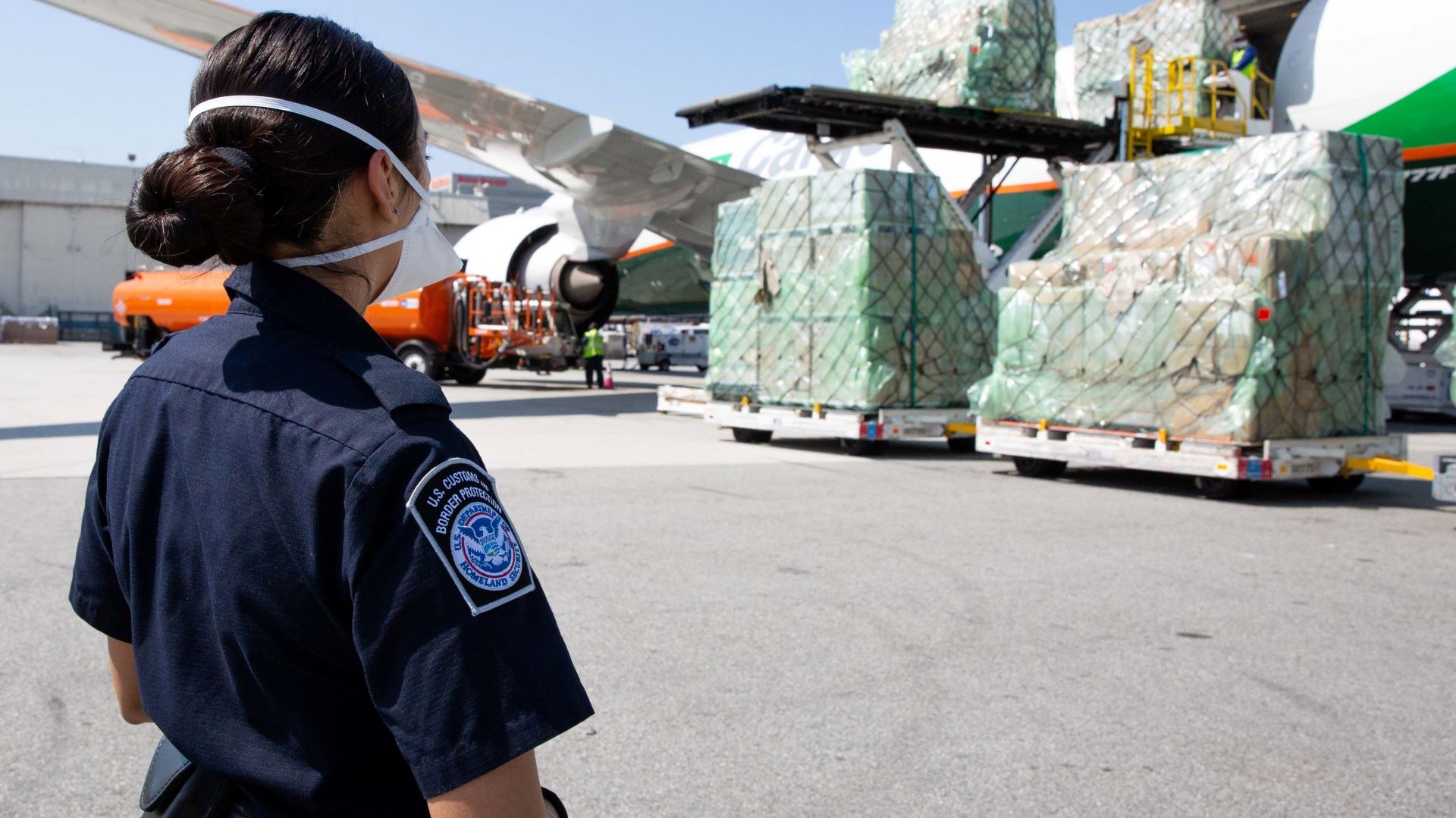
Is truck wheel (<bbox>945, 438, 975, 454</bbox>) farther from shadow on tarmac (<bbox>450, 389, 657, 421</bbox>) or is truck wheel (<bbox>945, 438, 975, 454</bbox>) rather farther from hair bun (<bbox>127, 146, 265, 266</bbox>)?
hair bun (<bbox>127, 146, 265, 266</bbox>)

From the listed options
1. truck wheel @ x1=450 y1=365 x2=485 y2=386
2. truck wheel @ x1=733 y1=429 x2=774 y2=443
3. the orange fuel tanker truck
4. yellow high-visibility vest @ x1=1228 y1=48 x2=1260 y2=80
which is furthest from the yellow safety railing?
truck wheel @ x1=450 y1=365 x2=485 y2=386

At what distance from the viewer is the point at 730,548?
7320 millimetres

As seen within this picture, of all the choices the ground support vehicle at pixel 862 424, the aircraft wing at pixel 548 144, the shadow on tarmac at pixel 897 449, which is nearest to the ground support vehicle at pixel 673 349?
the aircraft wing at pixel 548 144

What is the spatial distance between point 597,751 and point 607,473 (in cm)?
682

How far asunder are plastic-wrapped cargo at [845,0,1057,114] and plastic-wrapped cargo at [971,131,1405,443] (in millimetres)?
6912

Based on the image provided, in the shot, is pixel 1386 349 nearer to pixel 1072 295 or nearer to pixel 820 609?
pixel 1072 295

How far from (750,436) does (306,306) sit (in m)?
13.6

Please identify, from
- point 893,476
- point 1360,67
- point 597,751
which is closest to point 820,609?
point 597,751

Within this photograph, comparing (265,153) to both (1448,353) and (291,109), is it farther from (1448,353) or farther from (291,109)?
(1448,353)

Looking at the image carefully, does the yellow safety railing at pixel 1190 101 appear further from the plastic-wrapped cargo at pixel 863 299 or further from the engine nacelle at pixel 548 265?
the engine nacelle at pixel 548 265

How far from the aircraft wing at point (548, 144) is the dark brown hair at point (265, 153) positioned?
15604 mm

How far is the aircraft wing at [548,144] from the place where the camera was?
15891 millimetres

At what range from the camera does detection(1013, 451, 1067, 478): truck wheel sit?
37.5 feet

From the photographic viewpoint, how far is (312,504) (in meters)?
1.23
